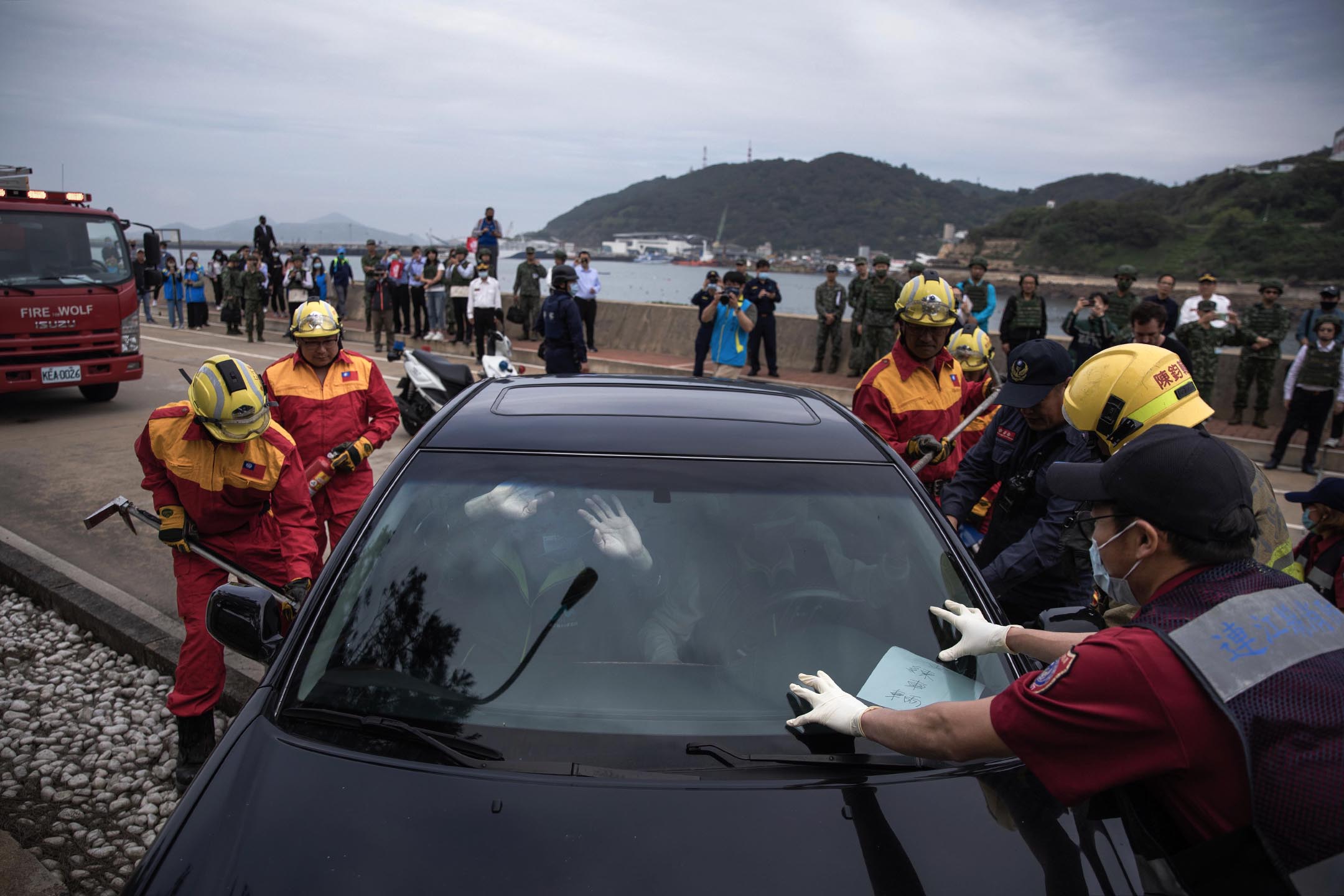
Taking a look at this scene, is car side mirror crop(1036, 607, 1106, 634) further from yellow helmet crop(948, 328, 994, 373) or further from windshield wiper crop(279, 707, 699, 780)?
yellow helmet crop(948, 328, 994, 373)

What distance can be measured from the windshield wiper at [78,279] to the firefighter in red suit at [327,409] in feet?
24.9

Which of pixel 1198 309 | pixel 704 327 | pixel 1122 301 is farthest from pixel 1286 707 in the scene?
pixel 704 327

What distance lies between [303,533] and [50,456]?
680cm

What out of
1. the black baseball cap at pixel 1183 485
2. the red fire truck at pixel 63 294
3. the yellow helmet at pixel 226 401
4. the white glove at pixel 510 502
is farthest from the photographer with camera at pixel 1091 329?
the red fire truck at pixel 63 294

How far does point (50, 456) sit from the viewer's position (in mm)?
8961

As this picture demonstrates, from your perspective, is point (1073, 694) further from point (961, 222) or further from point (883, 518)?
point (961, 222)

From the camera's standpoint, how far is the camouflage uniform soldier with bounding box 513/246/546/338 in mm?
17078

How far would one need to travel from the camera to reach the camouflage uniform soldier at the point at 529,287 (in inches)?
672

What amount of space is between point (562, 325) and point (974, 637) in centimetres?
807

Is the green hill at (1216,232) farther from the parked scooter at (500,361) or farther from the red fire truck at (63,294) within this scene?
the red fire truck at (63,294)

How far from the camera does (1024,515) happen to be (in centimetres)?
371

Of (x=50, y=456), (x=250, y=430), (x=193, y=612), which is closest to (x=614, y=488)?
(x=250, y=430)

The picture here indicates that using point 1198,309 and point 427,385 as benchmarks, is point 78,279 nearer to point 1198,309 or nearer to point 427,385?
Answer: point 427,385

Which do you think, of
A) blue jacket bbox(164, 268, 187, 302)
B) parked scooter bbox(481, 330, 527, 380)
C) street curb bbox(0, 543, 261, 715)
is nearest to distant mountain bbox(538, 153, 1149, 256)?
blue jacket bbox(164, 268, 187, 302)
